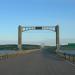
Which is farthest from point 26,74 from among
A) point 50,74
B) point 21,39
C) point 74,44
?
point 74,44

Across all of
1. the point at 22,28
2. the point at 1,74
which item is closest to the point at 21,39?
the point at 22,28

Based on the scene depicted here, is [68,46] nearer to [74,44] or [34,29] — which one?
[74,44]

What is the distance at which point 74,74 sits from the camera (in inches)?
714

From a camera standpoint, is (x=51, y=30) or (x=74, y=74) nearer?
(x=74, y=74)

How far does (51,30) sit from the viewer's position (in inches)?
5364

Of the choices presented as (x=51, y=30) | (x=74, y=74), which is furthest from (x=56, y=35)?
(x=74, y=74)

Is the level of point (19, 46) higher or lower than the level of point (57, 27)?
lower

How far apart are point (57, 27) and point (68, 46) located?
35764 mm

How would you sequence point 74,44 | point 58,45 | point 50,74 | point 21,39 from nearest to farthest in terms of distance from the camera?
point 50,74
point 58,45
point 21,39
point 74,44

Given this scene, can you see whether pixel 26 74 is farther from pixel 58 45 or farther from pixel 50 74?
pixel 58 45

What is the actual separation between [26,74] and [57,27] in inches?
4697

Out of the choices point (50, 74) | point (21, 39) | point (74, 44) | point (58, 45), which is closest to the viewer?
point (50, 74)

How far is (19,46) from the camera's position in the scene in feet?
443

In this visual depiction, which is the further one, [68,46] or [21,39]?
[68,46]
